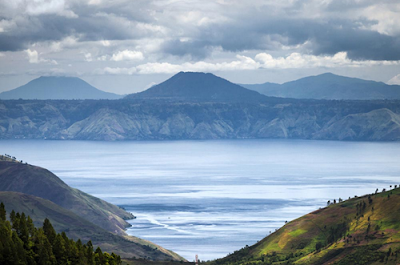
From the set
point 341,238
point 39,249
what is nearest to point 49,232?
point 39,249

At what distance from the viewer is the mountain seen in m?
123

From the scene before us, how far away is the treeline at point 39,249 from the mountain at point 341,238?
4326 cm

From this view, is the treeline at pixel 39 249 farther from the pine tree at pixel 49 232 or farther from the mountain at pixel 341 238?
the mountain at pixel 341 238

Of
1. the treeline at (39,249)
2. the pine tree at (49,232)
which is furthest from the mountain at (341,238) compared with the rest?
the pine tree at (49,232)

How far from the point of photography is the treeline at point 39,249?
8800cm

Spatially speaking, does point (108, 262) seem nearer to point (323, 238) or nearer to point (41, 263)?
point (41, 263)

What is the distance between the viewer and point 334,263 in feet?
397

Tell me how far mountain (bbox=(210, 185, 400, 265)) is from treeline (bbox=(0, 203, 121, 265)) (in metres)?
43.3

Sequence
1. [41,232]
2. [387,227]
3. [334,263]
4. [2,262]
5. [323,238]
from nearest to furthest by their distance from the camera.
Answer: [2,262], [41,232], [334,263], [387,227], [323,238]

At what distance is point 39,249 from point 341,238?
2422 inches

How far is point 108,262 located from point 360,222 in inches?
2220

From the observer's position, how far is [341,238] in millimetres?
132250

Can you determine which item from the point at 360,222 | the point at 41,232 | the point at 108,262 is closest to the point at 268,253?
the point at 360,222

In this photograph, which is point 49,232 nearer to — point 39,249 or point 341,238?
point 39,249
